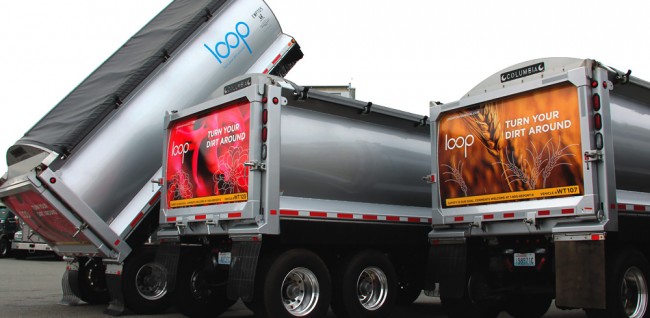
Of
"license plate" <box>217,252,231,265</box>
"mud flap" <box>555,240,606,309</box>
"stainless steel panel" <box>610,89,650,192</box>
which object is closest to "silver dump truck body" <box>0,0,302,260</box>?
"license plate" <box>217,252,231,265</box>

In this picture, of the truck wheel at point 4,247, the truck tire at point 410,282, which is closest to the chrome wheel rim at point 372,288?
the truck tire at point 410,282

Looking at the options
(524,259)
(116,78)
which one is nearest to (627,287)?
(524,259)

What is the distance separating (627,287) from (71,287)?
766cm

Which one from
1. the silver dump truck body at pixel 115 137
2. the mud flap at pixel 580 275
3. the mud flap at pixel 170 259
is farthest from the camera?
the silver dump truck body at pixel 115 137

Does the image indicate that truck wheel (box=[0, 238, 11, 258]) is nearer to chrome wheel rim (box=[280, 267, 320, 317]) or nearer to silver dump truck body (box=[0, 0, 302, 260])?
silver dump truck body (box=[0, 0, 302, 260])

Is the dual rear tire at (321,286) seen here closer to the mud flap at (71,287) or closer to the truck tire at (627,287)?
the truck tire at (627,287)

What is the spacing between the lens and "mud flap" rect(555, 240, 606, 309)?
20.7 feet

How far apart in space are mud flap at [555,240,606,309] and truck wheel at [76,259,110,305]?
22.2 ft

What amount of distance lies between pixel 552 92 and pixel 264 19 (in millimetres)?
5890

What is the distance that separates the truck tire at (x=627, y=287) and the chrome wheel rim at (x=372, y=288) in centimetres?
247

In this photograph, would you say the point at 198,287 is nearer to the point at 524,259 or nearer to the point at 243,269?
the point at 243,269

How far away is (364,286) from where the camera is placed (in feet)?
26.4

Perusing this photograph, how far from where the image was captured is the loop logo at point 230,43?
10.5 meters

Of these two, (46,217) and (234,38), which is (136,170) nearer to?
(46,217)
